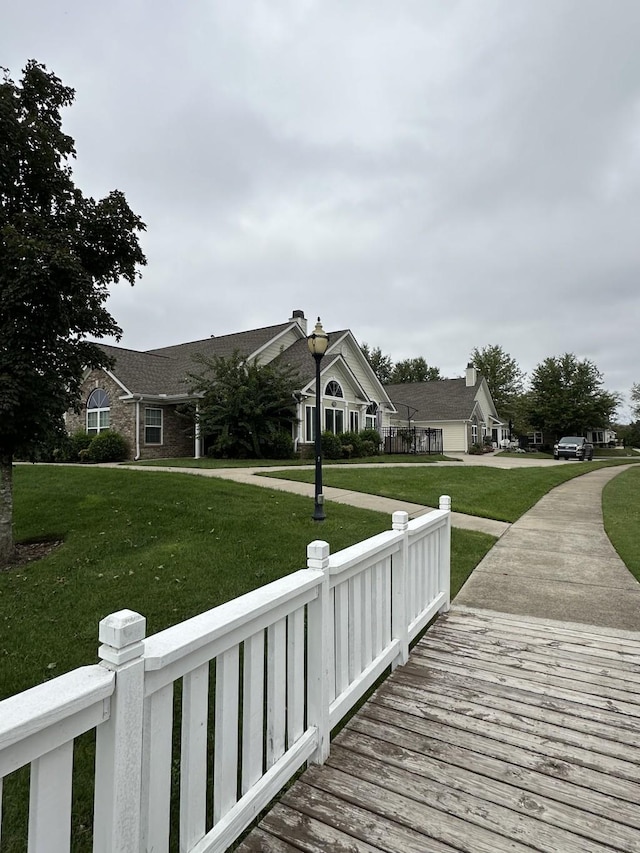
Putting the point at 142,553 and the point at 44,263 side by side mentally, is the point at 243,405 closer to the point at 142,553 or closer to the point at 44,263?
the point at 142,553

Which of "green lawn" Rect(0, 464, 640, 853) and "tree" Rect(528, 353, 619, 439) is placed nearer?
"green lawn" Rect(0, 464, 640, 853)

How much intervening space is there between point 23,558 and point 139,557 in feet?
6.11

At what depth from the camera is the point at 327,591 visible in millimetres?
2305

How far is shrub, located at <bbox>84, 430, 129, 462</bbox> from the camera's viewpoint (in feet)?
61.9

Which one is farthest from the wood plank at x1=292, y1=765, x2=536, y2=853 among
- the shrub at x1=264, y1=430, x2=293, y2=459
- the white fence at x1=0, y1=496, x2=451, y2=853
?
the shrub at x1=264, y1=430, x2=293, y2=459

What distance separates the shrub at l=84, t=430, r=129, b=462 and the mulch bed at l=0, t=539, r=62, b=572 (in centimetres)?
1289

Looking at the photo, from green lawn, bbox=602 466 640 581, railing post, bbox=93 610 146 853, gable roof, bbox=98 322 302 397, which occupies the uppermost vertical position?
gable roof, bbox=98 322 302 397

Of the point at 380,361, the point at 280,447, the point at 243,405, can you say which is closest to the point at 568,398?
the point at 380,361

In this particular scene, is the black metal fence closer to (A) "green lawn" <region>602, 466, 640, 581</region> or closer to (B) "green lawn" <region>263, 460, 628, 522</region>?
(B) "green lawn" <region>263, 460, 628, 522</region>

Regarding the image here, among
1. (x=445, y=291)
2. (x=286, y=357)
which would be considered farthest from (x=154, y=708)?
(x=445, y=291)

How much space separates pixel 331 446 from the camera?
20.6m

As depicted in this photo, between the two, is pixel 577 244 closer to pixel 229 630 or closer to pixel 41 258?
pixel 41 258

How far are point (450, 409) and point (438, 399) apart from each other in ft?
6.88

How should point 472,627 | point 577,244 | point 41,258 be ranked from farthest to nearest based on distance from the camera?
point 577,244, point 41,258, point 472,627
